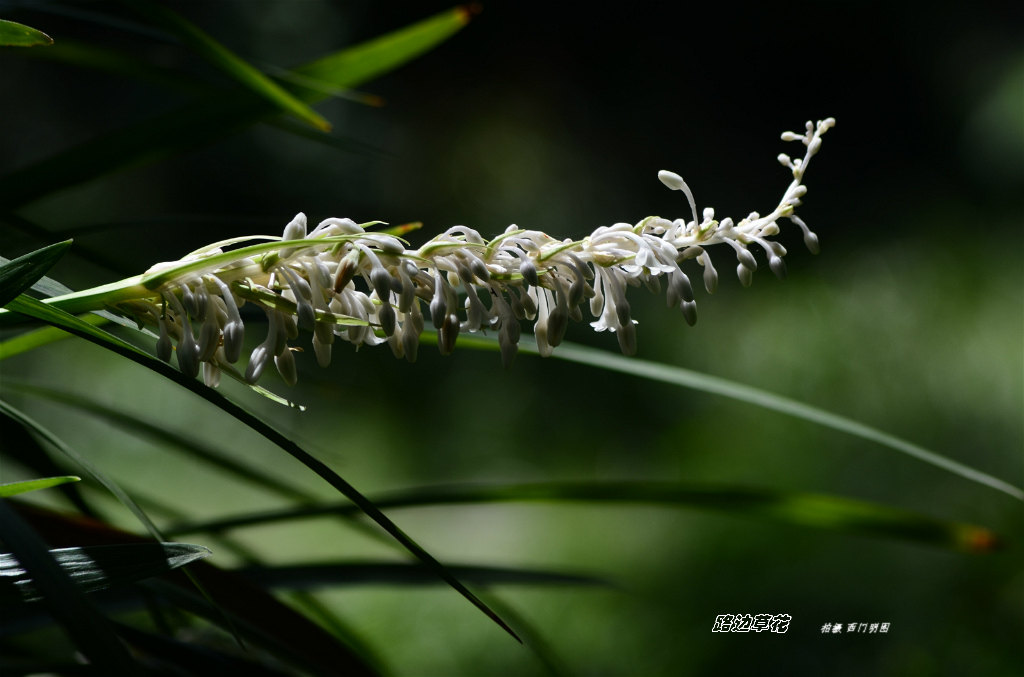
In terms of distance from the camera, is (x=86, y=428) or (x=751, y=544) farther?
(x=86, y=428)

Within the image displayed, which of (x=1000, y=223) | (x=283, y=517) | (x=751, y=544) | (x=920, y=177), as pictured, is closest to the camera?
(x=283, y=517)

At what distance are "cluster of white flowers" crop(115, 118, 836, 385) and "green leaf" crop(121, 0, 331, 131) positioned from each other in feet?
0.35

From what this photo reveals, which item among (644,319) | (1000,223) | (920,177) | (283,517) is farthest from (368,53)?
(920,177)

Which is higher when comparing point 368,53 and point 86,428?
point 368,53

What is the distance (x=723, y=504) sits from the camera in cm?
28

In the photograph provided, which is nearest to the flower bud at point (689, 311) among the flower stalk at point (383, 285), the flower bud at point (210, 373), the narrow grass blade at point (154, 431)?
the flower stalk at point (383, 285)

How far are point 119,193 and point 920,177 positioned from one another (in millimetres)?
1931

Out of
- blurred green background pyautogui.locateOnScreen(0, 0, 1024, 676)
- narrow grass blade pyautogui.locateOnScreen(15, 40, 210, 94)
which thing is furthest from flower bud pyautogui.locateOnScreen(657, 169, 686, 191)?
blurred green background pyautogui.locateOnScreen(0, 0, 1024, 676)

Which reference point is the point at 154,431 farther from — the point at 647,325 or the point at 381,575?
the point at 647,325

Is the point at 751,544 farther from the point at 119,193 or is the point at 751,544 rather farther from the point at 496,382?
the point at 119,193

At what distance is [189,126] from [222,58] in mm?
33

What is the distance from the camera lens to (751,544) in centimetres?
120

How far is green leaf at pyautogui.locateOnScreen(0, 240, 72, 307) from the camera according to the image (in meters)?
0.14

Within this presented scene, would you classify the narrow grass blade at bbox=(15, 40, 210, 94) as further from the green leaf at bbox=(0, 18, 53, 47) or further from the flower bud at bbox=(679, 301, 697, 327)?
the flower bud at bbox=(679, 301, 697, 327)
